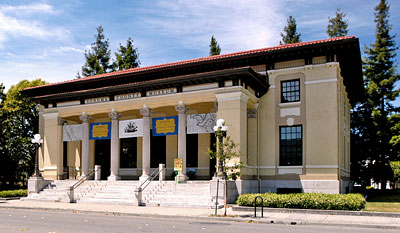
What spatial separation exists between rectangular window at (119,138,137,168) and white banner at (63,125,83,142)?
4.07 meters

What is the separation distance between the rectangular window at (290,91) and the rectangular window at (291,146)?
5.74 feet

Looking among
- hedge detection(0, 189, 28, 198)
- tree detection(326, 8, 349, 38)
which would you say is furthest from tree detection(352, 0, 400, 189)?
hedge detection(0, 189, 28, 198)

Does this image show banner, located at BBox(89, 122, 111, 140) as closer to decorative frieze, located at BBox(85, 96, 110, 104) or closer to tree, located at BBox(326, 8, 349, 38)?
decorative frieze, located at BBox(85, 96, 110, 104)

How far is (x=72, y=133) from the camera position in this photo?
3088cm

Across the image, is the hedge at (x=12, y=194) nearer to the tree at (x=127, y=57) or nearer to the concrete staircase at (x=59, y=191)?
the concrete staircase at (x=59, y=191)

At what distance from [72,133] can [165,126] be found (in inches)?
312

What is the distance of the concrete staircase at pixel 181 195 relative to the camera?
74.3 feet

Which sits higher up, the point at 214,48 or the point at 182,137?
the point at 214,48

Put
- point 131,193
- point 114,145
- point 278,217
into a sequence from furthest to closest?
point 114,145 < point 131,193 < point 278,217

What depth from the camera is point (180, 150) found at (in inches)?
1021

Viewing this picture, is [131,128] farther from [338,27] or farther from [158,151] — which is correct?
[338,27]

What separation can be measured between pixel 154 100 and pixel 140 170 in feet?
24.1

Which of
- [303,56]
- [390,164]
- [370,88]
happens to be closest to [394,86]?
[370,88]

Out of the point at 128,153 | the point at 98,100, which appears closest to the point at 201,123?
the point at 98,100
